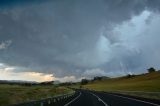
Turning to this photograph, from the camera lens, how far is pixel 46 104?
1192 inches

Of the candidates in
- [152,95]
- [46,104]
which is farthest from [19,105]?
[152,95]

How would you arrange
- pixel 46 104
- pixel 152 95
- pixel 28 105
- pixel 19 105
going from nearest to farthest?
pixel 19 105 → pixel 28 105 → pixel 46 104 → pixel 152 95

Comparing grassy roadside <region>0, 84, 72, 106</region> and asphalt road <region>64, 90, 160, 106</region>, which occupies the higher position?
grassy roadside <region>0, 84, 72, 106</region>

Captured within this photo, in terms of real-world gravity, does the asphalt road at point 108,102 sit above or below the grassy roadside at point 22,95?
below

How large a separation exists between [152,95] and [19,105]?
29.9 meters

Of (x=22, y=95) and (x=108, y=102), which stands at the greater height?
(x=22, y=95)

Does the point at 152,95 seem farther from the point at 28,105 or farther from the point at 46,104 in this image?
the point at 28,105

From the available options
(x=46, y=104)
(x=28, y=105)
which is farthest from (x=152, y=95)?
(x=28, y=105)

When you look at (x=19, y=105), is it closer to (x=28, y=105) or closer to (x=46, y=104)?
(x=28, y=105)

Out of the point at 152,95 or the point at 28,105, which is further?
the point at 152,95

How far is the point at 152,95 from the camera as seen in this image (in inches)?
1766

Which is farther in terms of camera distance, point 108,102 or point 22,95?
point 22,95

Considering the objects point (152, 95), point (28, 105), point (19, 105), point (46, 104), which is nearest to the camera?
point (19, 105)

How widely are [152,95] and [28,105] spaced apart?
27807 mm
